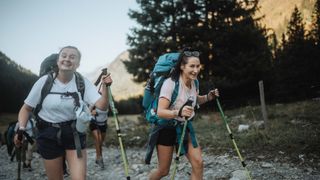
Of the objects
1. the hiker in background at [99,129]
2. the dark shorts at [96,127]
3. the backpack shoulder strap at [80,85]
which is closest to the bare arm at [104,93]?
the backpack shoulder strap at [80,85]

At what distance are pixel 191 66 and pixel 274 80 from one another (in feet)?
88.8

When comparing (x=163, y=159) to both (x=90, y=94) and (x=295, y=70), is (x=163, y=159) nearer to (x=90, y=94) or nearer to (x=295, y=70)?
(x=90, y=94)

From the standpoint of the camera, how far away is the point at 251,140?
9039 millimetres

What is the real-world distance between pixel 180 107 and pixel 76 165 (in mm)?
1515

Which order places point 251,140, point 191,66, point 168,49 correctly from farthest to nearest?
1. point 168,49
2. point 251,140
3. point 191,66

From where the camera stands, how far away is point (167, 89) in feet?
13.2

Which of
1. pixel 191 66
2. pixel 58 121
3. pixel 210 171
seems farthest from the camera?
pixel 210 171

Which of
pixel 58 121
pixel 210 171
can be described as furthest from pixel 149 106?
pixel 210 171

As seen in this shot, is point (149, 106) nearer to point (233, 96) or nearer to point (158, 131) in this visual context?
point (158, 131)

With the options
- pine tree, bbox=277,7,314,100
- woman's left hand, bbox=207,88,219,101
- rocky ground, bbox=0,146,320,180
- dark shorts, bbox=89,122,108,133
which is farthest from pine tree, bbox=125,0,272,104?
woman's left hand, bbox=207,88,219,101

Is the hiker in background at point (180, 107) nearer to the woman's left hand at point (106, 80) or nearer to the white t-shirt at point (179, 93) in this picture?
the white t-shirt at point (179, 93)

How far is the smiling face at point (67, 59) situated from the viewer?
3770mm

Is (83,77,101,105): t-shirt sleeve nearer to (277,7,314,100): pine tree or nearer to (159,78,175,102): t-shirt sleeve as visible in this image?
(159,78,175,102): t-shirt sleeve

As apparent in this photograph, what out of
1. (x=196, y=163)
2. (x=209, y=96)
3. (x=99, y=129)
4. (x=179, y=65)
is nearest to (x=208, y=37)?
(x=99, y=129)
